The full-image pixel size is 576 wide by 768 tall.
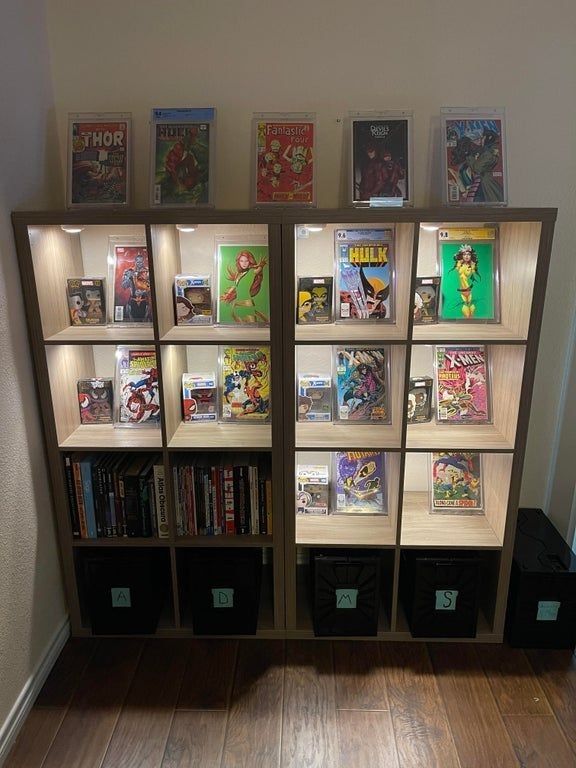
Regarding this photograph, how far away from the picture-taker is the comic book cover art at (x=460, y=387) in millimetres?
2203

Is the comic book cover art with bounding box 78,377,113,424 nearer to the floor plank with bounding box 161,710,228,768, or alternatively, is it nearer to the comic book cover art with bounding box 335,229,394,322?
the comic book cover art with bounding box 335,229,394,322

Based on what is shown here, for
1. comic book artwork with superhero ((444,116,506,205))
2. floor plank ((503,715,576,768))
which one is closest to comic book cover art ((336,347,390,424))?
comic book artwork with superhero ((444,116,506,205))

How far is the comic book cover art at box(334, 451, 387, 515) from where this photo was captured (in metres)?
2.32

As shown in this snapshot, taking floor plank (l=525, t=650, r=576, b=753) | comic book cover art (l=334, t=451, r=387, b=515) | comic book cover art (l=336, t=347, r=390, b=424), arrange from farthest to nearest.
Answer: comic book cover art (l=334, t=451, r=387, b=515)
comic book cover art (l=336, t=347, r=390, b=424)
floor plank (l=525, t=650, r=576, b=753)

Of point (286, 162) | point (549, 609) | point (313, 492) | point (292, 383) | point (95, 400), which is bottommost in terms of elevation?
point (549, 609)

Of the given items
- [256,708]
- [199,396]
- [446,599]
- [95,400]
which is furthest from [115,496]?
[446,599]

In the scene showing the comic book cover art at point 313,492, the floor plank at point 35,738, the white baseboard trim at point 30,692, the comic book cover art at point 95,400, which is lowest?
the floor plank at point 35,738

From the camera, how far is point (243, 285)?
6.91 feet

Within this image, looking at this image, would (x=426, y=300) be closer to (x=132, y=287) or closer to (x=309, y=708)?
(x=132, y=287)

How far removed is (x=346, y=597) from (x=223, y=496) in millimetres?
570

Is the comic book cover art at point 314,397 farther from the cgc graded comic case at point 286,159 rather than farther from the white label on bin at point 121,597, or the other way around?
the white label on bin at point 121,597

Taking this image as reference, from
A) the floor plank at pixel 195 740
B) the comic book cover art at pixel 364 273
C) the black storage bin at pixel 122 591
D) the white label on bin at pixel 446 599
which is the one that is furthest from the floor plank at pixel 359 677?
the comic book cover art at pixel 364 273

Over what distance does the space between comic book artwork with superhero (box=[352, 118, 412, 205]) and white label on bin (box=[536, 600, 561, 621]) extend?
1477 mm

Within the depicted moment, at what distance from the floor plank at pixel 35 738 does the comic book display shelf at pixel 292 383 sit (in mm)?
358
